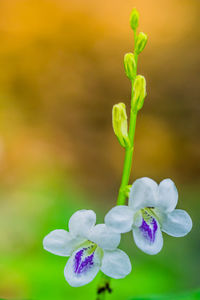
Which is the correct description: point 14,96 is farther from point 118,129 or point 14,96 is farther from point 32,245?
point 118,129

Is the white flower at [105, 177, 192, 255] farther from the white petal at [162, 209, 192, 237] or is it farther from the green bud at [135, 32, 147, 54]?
the green bud at [135, 32, 147, 54]

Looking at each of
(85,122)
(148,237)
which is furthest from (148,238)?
(85,122)

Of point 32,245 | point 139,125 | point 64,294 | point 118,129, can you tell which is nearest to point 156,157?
point 139,125

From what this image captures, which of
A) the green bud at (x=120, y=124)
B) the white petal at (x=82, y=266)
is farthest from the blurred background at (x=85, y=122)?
the green bud at (x=120, y=124)

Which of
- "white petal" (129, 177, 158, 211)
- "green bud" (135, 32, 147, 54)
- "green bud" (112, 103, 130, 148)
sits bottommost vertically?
"white petal" (129, 177, 158, 211)

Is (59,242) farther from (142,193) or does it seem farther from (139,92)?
(139,92)

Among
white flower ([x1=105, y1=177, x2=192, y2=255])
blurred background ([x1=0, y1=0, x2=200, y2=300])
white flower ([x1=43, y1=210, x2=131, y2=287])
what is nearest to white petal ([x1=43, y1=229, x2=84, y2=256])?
white flower ([x1=43, y1=210, x2=131, y2=287])
